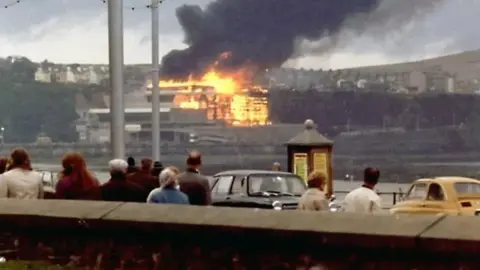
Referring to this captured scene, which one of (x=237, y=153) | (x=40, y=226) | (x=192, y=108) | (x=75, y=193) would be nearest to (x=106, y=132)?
(x=192, y=108)

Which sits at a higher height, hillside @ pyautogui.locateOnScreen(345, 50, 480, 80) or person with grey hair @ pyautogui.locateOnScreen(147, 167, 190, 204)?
hillside @ pyautogui.locateOnScreen(345, 50, 480, 80)

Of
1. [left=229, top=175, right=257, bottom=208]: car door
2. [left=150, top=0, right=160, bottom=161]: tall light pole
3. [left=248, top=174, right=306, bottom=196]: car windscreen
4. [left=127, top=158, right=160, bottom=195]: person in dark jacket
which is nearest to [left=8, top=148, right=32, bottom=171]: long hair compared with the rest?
[left=127, top=158, right=160, bottom=195]: person in dark jacket

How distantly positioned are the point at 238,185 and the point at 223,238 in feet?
42.2

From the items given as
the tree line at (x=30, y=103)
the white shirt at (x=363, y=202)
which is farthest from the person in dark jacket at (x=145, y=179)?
the tree line at (x=30, y=103)

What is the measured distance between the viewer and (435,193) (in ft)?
71.6

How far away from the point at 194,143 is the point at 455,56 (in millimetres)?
13669

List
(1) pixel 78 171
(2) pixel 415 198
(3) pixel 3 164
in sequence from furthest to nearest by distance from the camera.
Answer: (2) pixel 415 198 → (3) pixel 3 164 → (1) pixel 78 171

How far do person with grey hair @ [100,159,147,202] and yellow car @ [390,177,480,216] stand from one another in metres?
9.64

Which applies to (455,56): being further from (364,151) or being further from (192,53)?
(192,53)

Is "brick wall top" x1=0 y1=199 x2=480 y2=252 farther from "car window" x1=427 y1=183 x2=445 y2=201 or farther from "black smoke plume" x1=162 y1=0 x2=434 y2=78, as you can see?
"black smoke plume" x1=162 y1=0 x2=434 y2=78

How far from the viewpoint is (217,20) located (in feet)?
169

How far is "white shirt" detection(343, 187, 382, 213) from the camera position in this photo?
11859 millimetres

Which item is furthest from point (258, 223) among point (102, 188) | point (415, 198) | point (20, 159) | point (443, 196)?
point (415, 198)

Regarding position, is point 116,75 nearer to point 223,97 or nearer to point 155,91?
point 155,91
